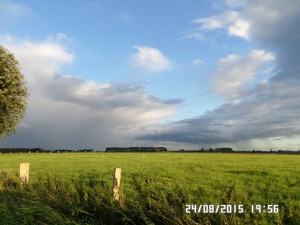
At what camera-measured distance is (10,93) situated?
46312mm

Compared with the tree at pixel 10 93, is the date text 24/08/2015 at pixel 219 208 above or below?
below

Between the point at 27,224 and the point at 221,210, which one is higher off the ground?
the point at 221,210

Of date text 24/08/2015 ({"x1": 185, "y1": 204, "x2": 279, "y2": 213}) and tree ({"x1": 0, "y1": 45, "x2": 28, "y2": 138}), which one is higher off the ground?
tree ({"x1": 0, "y1": 45, "x2": 28, "y2": 138})

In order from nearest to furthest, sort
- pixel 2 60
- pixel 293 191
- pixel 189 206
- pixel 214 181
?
pixel 189 206 < pixel 293 191 < pixel 214 181 < pixel 2 60

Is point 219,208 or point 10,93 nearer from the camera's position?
point 219,208

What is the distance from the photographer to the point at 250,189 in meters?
22.3

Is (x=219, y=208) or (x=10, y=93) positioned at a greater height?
(x=10, y=93)

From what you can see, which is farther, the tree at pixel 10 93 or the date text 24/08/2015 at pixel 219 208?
the tree at pixel 10 93

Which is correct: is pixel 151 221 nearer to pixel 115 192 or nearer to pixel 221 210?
pixel 221 210

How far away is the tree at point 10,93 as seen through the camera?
45406 mm

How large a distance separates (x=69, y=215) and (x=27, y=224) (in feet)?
3.90

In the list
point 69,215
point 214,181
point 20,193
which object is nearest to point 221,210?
point 69,215

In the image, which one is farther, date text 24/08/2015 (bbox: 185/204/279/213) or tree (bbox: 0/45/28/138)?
tree (bbox: 0/45/28/138)

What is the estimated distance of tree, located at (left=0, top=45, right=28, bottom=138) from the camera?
45.4 m
